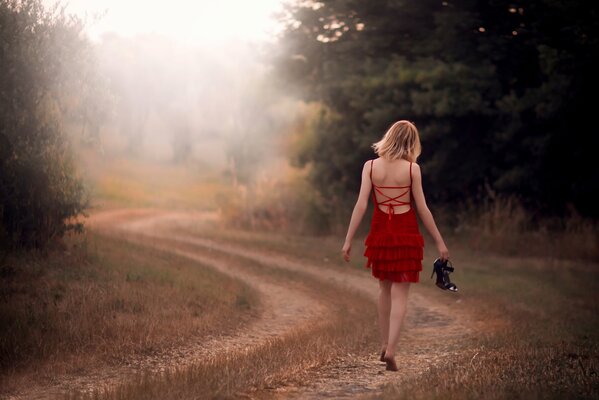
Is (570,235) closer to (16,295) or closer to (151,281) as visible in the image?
(151,281)

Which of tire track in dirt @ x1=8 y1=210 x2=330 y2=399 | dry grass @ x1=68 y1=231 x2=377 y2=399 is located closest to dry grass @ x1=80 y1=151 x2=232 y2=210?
tire track in dirt @ x1=8 y1=210 x2=330 y2=399

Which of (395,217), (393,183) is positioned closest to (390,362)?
(395,217)

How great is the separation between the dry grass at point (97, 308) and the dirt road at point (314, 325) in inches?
15.3

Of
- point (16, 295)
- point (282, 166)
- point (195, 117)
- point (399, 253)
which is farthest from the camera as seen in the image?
point (195, 117)

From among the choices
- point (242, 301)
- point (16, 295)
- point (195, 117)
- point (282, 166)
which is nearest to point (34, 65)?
point (16, 295)

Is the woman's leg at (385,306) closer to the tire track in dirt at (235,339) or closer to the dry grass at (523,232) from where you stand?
the tire track in dirt at (235,339)

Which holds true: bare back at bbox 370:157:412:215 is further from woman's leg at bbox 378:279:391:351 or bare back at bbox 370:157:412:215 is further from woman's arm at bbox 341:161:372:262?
woman's leg at bbox 378:279:391:351

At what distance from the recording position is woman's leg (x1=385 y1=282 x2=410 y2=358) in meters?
6.93

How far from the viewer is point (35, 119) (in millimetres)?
11641

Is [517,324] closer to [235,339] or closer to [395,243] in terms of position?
[235,339]

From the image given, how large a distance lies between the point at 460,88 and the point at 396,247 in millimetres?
12050

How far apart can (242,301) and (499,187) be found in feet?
29.2

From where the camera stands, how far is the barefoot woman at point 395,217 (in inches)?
273

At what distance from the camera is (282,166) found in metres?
28.7
